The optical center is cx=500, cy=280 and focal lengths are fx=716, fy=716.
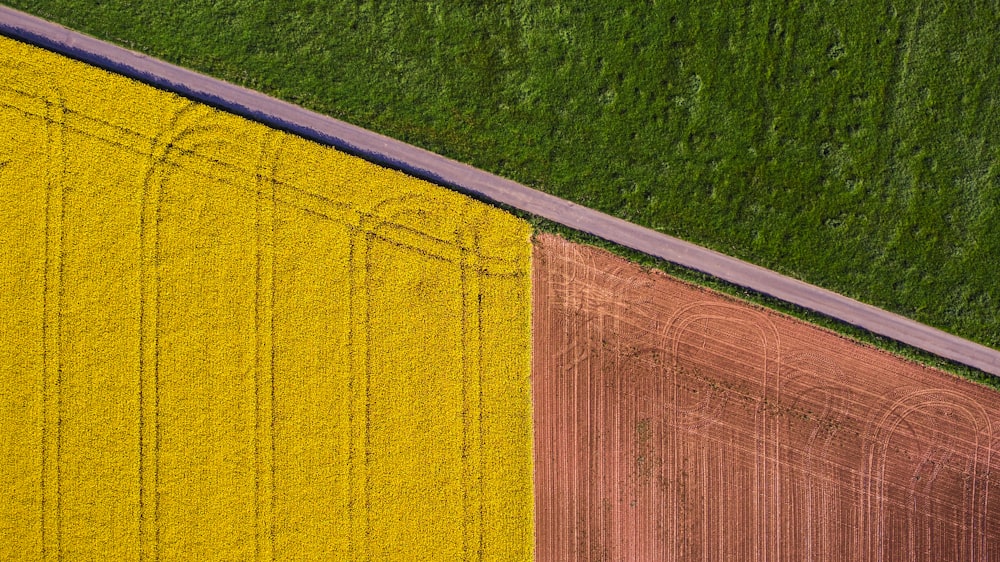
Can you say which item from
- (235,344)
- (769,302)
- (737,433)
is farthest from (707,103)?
(235,344)

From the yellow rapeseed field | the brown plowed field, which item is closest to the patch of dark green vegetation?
the brown plowed field

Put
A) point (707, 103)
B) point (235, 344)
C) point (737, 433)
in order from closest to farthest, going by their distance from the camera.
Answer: point (235, 344) < point (707, 103) < point (737, 433)

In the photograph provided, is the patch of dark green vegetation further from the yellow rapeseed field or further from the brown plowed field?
the yellow rapeseed field

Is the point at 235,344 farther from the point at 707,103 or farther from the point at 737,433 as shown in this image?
the point at 707,103

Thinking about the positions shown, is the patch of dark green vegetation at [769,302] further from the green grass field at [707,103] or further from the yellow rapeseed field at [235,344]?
the yellow rapeseed field at [235,344]

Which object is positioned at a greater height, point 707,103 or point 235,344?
point 707,103

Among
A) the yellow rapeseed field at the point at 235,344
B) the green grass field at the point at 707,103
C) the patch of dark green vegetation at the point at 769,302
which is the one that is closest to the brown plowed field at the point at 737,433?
the patch of dark green vegetation at the point at 769,302
